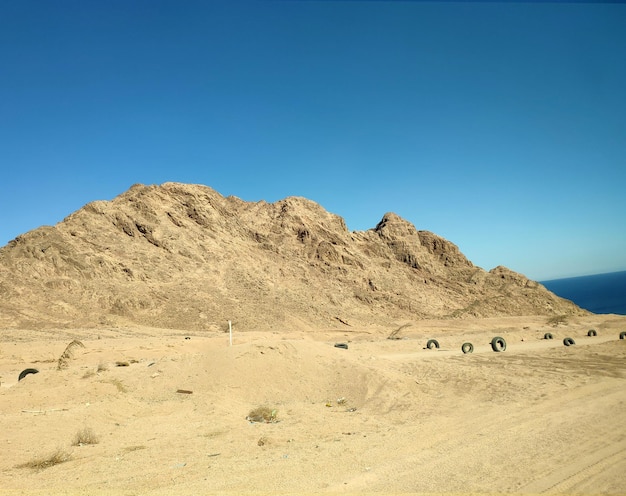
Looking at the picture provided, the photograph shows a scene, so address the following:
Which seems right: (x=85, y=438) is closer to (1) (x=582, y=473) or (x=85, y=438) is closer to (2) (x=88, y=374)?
(2) (x=88, y=374)

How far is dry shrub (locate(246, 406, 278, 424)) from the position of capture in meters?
10.6

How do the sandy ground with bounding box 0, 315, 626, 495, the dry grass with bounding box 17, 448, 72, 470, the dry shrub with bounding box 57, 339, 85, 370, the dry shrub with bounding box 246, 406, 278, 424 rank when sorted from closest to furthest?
the sandy ground with bounding box 0, 315, 626, 495 < the dry grass with bounding box 17, 448, 72, 470 < the dry shrub with bounding box 246, 406, 278, 424 < the dry shrub with bounding box 57, 339, 85, 370

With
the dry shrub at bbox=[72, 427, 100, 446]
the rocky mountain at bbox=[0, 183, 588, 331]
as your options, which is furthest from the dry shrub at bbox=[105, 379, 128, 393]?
the rocky mountain at bbox=[0, 183, 588, 331]

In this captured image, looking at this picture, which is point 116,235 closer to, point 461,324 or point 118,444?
point 461,324

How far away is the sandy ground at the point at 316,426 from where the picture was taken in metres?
6.59

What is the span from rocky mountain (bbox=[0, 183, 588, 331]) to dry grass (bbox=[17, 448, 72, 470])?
30192 mm

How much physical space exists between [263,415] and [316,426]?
1596 millimetres

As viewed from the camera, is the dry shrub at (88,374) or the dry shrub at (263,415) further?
the dry shrub at (88,374)

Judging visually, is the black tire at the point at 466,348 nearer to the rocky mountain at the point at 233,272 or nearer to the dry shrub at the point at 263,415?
the dry shrub at the point at 263,415

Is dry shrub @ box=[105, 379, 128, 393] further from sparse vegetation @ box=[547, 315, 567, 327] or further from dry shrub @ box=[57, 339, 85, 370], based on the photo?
sparse vegetation @ box=[547, 315, 567, 327]

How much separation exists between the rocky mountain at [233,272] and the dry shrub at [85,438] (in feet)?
96.4

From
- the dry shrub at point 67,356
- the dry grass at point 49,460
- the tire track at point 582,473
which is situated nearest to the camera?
the tire track at point 582,473

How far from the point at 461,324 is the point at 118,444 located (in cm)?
4329

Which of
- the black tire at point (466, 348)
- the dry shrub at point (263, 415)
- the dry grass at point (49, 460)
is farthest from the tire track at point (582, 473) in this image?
the black tire at point (466, 348)
